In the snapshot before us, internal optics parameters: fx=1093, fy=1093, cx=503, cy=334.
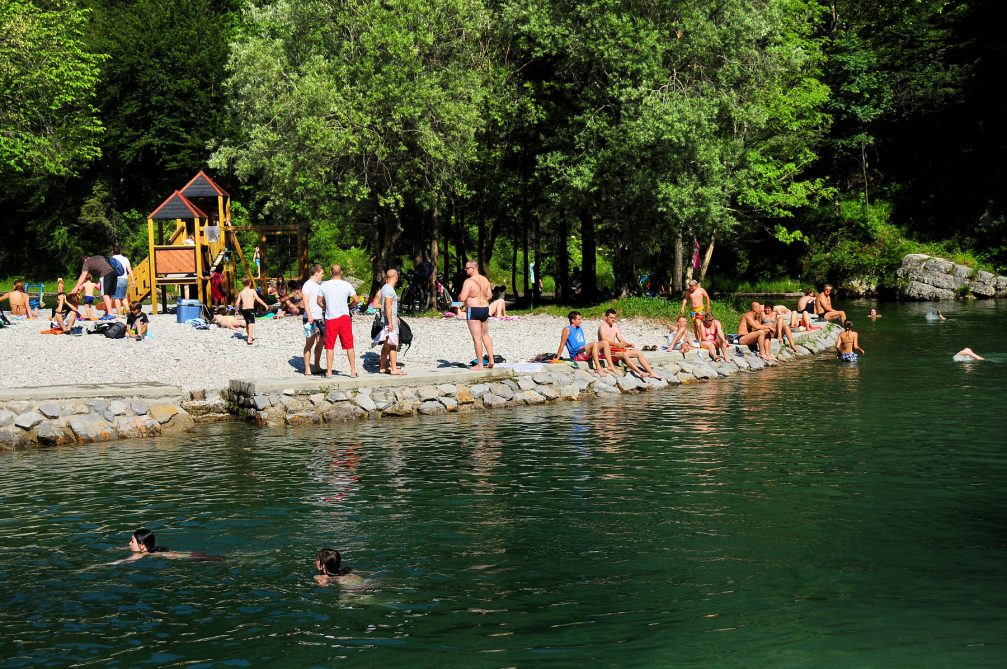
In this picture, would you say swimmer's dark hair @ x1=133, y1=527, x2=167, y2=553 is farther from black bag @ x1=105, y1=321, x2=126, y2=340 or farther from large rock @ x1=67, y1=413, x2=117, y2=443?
black bag @ x1=105, y1=321, x2=126, y2=340

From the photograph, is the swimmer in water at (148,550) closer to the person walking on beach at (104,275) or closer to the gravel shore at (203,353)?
the gravel shore at (203,353)

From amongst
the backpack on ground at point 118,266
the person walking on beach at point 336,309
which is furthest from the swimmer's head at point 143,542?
the backpack on ground at point 118,266

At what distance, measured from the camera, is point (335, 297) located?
2003 centimetres

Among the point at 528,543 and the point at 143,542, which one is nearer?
the point at 143,542

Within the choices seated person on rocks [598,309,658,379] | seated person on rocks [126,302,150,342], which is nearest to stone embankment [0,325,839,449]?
seated person on rocks [598,309,658,379]

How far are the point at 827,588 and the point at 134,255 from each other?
Result: 194 feet

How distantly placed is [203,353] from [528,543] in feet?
46.7

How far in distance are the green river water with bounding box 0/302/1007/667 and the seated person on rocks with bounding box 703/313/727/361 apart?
7525 millimetres

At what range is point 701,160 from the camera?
33750mm

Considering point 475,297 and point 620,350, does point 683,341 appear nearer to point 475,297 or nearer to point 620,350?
point 620,350

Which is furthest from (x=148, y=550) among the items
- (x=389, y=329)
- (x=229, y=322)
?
(x=229, y=322)

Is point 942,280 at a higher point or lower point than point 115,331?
higher

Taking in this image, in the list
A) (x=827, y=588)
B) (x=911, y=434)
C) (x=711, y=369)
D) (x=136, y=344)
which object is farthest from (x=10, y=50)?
(x=827, y=588)

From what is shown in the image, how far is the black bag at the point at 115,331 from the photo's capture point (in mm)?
24875
